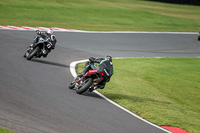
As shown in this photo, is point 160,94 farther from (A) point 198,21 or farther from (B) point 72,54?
(A) point 198,21

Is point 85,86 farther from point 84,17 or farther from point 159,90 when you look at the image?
point 84,17

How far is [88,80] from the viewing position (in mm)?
10633

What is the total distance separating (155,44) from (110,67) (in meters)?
14.6

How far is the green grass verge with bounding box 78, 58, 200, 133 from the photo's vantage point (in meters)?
10.2

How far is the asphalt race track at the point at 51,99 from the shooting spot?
296 inches

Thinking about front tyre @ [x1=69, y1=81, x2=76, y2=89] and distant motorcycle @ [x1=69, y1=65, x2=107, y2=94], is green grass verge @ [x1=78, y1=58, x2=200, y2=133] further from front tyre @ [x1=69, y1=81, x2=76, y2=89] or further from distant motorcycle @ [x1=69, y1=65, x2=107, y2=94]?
front tyre @ [x1=69, y1=81, x2=76, y2=89]

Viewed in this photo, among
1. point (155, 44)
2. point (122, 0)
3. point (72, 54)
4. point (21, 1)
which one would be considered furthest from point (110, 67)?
point (122, 0)

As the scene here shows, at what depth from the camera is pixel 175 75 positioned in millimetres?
16250

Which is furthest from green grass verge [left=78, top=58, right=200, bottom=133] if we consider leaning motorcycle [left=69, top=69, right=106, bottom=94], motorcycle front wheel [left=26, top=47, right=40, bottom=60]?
motorcycle front wheel [left=26, top=47, right=40, bottom=60]

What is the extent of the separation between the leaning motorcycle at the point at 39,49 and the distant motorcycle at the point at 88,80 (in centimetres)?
376

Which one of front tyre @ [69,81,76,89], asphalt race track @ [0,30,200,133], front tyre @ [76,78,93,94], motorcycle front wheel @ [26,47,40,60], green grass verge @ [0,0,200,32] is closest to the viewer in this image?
asphalt race track @ [0,30,200,133]

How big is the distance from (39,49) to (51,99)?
5.10 m

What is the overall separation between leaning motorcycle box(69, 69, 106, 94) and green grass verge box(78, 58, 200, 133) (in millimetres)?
818

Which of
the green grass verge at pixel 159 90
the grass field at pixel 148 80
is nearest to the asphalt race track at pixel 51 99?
the green grass verge at pixel 159 90
